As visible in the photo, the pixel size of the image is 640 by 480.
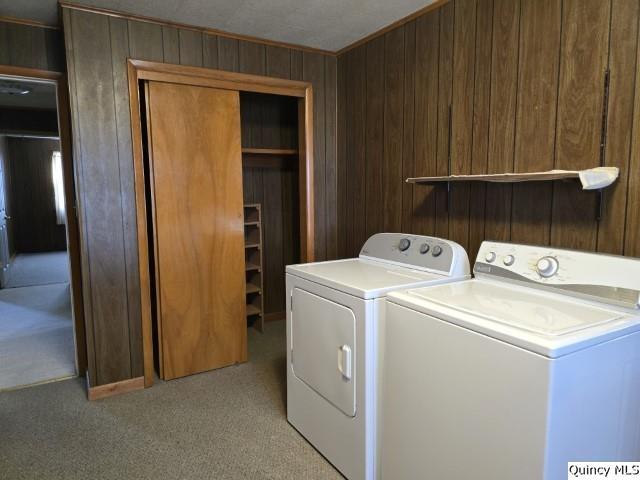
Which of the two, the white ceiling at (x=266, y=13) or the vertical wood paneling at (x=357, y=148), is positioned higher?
the white ceiling at (x=266, y=13)

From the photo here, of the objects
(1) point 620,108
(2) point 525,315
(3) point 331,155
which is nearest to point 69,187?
(3) point 331,155

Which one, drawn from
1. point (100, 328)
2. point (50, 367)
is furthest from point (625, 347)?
point (50, 367)

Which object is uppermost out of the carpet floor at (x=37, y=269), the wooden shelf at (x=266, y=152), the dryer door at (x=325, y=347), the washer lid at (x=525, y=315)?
the wooden shelf at (x=266, y=152)

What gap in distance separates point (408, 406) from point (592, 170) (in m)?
1.07

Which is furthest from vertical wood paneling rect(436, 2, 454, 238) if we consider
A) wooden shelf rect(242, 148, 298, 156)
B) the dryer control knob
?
wooden shelf rect(242, 148, 298, 156)

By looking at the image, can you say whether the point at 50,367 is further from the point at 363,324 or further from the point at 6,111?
the point at 6,111

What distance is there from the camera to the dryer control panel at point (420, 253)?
6.51 feet

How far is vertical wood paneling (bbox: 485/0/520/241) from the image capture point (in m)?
1.95

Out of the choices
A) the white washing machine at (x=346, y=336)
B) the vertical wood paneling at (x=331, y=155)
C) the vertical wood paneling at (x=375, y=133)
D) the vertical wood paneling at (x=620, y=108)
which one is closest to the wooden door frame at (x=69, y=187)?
the white washing machine at (x=346, y=336)

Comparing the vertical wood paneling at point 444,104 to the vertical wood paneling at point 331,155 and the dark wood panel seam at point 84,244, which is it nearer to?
the vertical wood paneling at point 331,155

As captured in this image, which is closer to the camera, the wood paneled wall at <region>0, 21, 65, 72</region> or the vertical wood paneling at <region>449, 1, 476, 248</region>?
the vertical wood paneling at <region>449, 1, 476, 248</region>

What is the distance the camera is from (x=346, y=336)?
1793 millimetres

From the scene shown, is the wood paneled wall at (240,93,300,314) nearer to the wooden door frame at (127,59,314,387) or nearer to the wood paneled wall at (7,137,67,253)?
the wooden door frame at (127,59,314,387)

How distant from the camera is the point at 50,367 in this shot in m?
3.06
